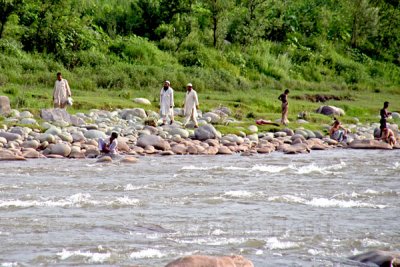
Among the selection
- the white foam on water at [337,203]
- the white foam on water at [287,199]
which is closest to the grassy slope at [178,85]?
the white foam on water at [287,199]

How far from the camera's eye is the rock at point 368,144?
25203mm

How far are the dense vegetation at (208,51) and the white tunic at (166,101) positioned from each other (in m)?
2.89

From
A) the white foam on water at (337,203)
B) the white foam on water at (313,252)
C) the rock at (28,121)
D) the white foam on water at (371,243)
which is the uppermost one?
the white foam on water at (371,243)

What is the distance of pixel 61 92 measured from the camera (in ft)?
84.4

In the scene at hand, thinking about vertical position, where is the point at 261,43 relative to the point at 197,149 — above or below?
above

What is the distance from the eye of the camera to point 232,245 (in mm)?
10086

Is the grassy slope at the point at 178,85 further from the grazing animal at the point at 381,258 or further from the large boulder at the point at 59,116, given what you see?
the grazing animal at the point at 381,258

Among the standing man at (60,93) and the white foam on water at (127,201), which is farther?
the standing man at (60,93)

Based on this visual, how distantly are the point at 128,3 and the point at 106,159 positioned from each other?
88.7 feet

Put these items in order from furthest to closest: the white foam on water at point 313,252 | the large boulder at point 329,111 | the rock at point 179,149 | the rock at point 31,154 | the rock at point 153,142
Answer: the large boulder at point 329,111
the rock at point 153,142
the rock at point 179,149
the rock at point 31,154
the white foam on water at point 313,252

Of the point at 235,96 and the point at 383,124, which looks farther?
the point at 235,96

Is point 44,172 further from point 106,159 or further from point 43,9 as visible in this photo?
point 43,9

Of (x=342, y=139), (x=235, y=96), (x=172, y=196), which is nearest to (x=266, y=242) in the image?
(x=172, y=196)

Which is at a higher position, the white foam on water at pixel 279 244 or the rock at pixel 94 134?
the white foam on water at pixel 279 244
